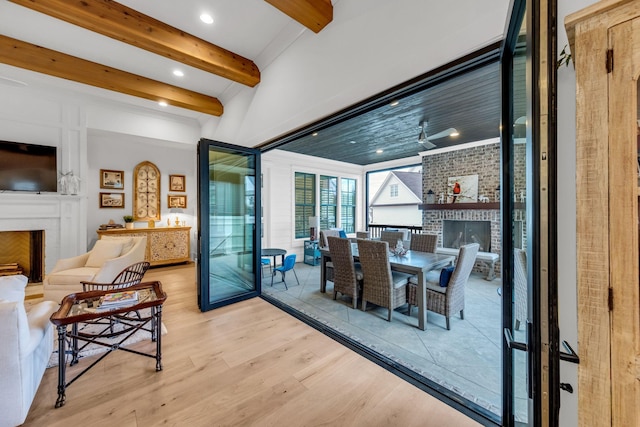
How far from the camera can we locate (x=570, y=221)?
979 mm

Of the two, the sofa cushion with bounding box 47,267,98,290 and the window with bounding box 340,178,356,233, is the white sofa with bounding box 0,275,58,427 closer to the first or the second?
the sofa cushion with bounding box 47,267,98,290

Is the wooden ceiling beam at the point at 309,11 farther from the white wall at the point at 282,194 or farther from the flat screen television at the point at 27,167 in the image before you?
the flat screen television at the point at 27,167

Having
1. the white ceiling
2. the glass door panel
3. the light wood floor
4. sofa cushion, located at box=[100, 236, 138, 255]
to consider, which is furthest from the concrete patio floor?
sofa cushion, located at box=[100, 236, 138, 255]

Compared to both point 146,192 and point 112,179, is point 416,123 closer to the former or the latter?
point 146,192

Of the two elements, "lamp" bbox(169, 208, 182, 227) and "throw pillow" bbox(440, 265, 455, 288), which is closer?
"throw pillow" bbox(440, 265, 455, 288)

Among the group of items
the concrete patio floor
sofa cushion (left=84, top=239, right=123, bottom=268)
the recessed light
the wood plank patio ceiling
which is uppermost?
the recessed light

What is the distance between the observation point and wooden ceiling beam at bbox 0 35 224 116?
2.78m

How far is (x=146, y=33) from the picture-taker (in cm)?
244

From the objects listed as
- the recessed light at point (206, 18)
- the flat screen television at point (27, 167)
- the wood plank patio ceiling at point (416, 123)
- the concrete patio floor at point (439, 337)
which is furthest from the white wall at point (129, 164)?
the concrete patio floor at point (439, 337)

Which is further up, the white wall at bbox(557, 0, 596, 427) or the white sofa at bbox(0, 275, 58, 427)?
the white wall at bbox(557, 0, 596, 427)

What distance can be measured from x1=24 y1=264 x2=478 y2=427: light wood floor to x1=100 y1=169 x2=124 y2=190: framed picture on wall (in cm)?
420

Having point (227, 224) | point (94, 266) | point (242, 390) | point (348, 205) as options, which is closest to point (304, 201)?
point (348, 205)

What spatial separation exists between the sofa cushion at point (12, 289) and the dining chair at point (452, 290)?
3.57m

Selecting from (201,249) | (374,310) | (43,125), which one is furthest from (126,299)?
(43,125)
